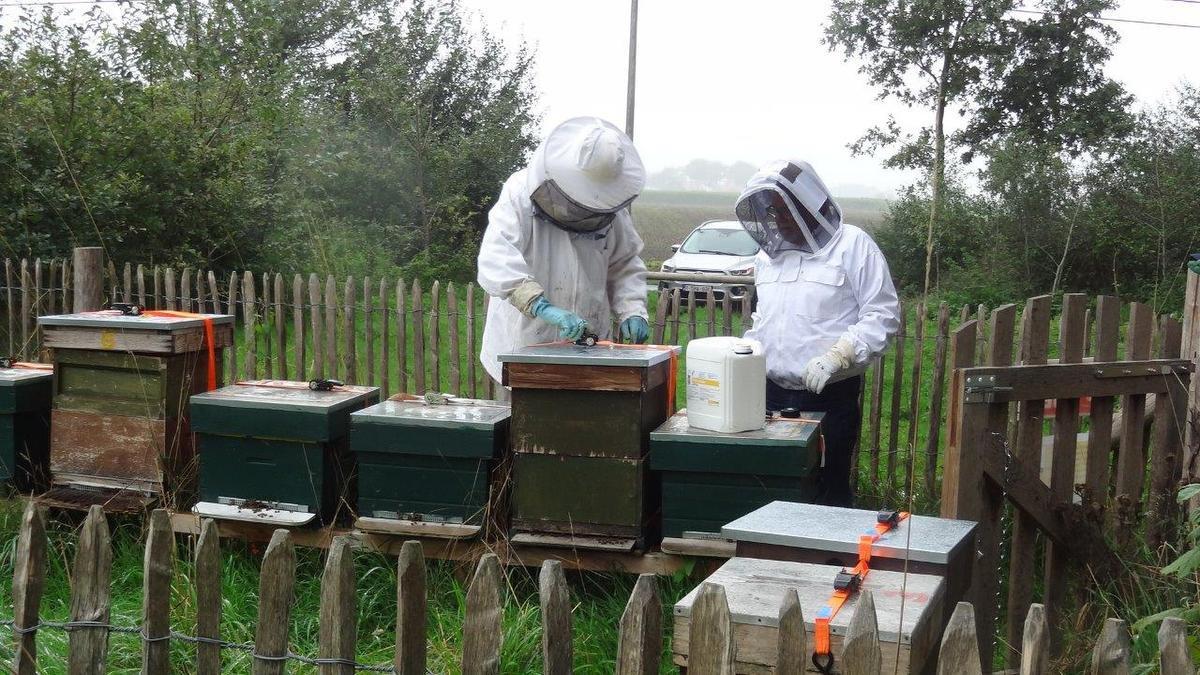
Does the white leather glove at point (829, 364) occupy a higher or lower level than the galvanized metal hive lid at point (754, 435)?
higher

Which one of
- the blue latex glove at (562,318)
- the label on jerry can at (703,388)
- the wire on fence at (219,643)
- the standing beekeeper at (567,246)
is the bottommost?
the wire on fence at (219,643)

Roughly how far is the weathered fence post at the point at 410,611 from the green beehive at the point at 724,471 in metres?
1.26

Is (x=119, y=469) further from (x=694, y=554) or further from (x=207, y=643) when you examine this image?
(x=694, y=554)

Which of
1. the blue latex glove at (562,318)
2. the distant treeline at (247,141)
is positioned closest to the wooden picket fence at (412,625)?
the blue latex glove at (562,318)

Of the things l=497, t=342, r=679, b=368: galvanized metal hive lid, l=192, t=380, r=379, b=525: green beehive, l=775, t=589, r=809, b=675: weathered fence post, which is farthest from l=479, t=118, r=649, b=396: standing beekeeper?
l=775, t=589, r=809, b=675: weathered fence post

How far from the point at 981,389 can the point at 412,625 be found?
1913 mm

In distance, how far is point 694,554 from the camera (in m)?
3.50

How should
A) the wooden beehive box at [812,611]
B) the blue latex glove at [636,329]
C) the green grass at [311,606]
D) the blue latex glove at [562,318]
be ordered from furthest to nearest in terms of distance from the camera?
the blue latex glove at [636,329] < the blue latex glove at [562,318] < the green grass at [311,606] < the wooden beehive box at [812,611]

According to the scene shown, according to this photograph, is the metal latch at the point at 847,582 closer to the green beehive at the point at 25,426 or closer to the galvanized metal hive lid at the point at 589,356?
the galvanized metal hive lid at the point at 589,356

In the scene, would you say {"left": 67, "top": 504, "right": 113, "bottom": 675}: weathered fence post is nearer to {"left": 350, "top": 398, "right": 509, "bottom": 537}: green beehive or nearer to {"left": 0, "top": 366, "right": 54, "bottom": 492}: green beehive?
{"left": 350, "top": 398, "right": 509, "bottom": 537}: green beehive

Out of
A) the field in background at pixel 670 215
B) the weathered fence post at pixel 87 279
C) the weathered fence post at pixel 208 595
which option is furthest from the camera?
the field in background at pixel 670 215

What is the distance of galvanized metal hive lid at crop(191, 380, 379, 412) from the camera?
3812 mm

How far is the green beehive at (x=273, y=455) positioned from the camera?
3.80 m

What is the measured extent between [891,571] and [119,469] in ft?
10.1
